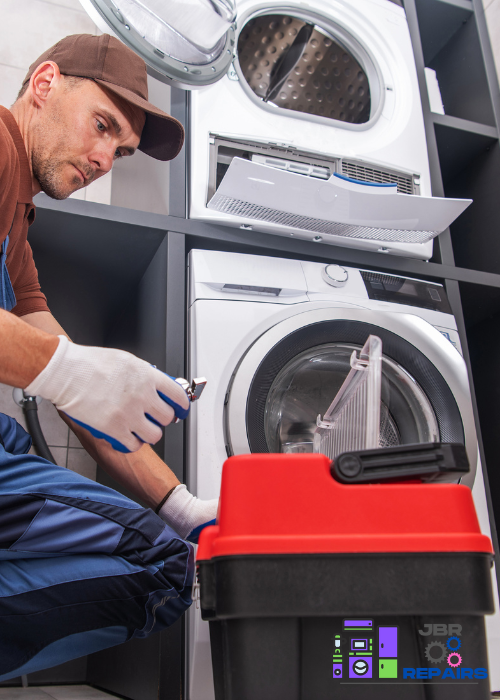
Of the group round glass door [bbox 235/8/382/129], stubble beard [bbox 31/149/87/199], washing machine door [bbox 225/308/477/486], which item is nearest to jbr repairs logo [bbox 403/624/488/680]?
washing machine door [bbox 225/308/477/486]

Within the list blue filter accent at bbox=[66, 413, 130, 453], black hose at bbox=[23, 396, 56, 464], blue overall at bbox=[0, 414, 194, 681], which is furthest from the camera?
black hose at bbox=[23, 396, 56, 464]

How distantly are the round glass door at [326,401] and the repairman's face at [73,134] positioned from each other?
558 mm

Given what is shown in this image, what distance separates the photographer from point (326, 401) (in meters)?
1.14

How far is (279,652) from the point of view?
460 mm

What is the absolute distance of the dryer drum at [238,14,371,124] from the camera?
1.46 m

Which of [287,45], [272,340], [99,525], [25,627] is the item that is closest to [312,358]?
[272,340]

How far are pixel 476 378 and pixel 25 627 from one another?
139cm

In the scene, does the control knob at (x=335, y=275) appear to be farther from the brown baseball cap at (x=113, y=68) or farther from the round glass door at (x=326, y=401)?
the brown baseball cap at (x=113, y=68)

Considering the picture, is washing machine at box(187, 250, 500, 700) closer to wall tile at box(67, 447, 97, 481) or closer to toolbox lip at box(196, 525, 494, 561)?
toolbox lip at box(196, 525, 494, 561)

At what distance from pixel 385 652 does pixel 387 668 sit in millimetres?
14

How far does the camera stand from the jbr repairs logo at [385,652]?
1.52 feet

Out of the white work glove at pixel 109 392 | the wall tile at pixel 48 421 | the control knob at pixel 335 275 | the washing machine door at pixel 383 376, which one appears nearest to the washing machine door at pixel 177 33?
the control knob at pixel 335 275

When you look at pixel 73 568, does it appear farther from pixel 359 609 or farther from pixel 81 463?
pixel 81 463

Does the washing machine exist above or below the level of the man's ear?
below
